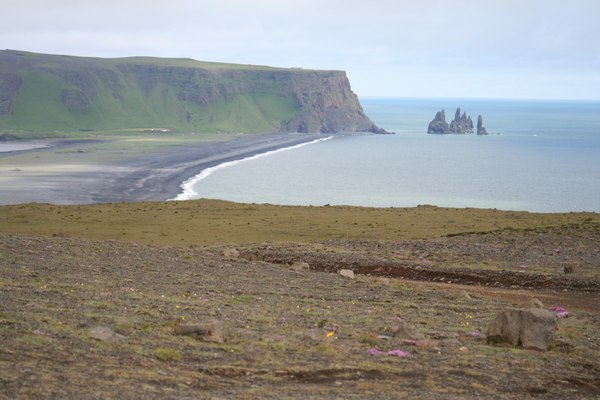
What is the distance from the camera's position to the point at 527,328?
20094 millimetres

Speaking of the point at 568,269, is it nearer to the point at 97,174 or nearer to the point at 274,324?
the point at 274,324

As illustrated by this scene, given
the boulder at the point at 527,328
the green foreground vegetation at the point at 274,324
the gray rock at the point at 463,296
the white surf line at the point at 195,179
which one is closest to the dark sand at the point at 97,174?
the white surf line at the point at 195,179

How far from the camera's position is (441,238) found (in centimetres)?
4584

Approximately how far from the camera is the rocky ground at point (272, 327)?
16.0 meters

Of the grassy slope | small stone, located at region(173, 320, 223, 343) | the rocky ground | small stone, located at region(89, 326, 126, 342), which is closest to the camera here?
the rocky ground

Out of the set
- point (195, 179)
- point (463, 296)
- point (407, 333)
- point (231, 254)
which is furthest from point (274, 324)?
point (195, 179)

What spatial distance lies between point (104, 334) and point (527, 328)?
9.78m

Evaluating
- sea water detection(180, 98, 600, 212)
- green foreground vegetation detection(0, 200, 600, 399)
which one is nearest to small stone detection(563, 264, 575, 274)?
green foreground vegetation detection(0, 200, 600, 399)

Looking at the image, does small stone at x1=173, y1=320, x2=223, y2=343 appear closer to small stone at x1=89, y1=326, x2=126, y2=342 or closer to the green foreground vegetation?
the green foreground vegetation

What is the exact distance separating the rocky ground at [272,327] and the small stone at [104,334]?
4cm

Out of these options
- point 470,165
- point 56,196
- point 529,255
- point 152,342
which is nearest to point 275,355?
point 152,342

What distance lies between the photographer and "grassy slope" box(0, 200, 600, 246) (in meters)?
49.8

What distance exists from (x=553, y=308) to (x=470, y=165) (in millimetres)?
160116

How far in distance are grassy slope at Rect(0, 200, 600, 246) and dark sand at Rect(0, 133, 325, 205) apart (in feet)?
106
